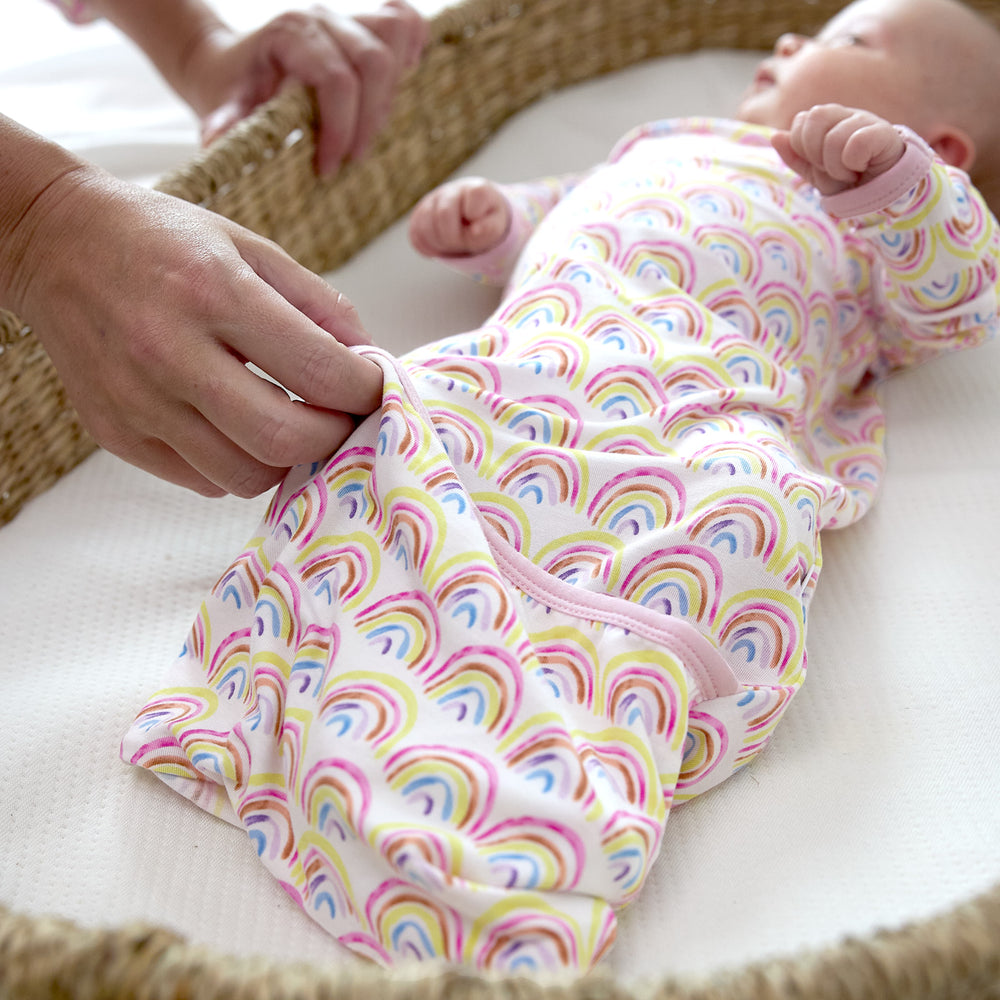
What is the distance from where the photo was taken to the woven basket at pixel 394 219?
454 millimetres

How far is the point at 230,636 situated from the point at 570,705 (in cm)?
24

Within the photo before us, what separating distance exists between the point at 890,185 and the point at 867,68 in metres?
0.32

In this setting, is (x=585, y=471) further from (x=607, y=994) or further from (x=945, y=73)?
(x=945, y=73)

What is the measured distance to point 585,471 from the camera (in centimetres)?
73

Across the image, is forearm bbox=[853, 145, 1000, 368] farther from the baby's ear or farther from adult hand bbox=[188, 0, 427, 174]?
adult hand bbox=[188, 0, 427, 174]

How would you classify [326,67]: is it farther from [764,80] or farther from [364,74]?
[764,80]

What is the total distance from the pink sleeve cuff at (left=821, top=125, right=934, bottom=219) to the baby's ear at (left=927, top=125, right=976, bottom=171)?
0.28 meters

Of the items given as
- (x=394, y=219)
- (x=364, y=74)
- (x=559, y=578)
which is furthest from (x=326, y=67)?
(x=559, y=578)

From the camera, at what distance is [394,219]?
1.37 metres

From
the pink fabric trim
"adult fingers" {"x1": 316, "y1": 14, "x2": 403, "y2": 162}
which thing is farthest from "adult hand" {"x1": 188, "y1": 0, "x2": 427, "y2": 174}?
the pink fabric trim

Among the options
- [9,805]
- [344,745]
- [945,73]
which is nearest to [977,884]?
[344,745]

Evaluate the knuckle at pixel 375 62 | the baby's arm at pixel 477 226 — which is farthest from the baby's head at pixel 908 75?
the knuckle at pixel 375 62

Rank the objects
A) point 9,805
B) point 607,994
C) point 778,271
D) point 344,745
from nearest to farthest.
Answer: point 607,994
point 344,745
point 9,805
point 778,271

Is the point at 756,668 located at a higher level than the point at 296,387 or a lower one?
lower
